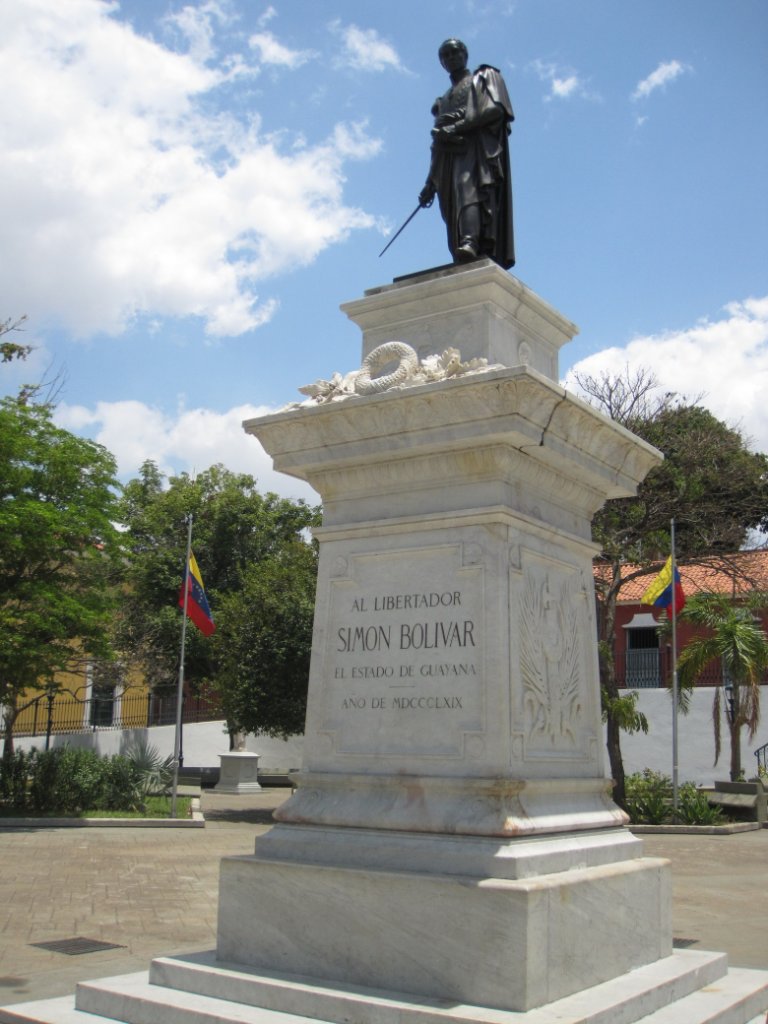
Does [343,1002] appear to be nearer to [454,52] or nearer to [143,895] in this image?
[454,52]

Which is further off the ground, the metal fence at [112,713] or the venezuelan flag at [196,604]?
the venezuelan flag at [196,604]

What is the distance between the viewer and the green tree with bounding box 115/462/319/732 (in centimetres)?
3538


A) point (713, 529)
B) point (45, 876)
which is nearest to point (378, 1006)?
point (45, 876)

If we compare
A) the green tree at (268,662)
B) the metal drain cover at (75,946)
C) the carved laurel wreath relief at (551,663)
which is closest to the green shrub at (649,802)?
the green tree at (268,662)

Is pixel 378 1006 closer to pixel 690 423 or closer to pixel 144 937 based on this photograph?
pixel 144 937

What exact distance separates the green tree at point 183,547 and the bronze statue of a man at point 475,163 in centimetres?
2777

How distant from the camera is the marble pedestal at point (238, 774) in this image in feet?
89.1

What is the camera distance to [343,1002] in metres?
4.42

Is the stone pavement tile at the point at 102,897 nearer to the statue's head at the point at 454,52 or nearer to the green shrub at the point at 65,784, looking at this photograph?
the green shrub at the point at 65,784

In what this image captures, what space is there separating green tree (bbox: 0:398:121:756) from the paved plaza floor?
314 cm

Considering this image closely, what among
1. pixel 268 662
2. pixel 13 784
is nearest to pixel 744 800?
pixel 268 662

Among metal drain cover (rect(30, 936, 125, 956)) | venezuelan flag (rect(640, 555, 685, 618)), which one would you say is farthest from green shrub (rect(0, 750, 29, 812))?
venezuelan flag (rect(640, 555, 685, 618))

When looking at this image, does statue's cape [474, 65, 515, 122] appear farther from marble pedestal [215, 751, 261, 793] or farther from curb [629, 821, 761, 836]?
marble pedestal [215, 751, 261, 793]

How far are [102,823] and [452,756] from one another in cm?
1478
